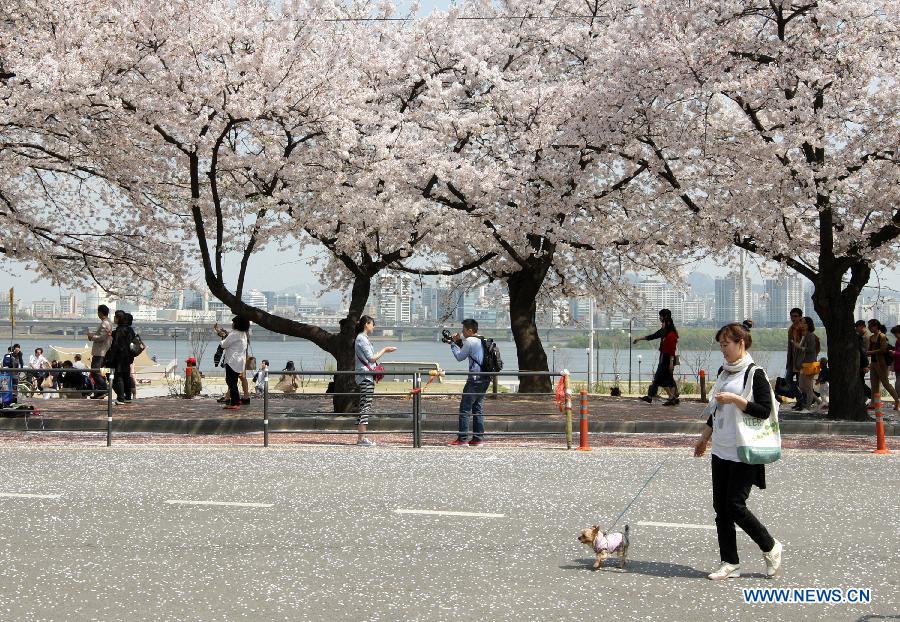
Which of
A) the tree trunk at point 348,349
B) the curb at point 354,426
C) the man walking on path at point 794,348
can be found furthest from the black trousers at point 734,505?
the man walking on path at point 794,348

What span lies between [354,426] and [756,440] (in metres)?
13.2

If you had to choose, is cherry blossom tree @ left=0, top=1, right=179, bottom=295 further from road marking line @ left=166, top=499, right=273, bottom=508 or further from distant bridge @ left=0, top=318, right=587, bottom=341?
distant bridge @ left=0, top=318, right=587, bottom=341

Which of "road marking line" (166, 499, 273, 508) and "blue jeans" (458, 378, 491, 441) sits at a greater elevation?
"blue jeans" (458, 378, 491, 441)

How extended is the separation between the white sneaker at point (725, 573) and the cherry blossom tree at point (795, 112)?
13.3 m

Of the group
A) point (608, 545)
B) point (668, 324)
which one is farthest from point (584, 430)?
point (608, 545)

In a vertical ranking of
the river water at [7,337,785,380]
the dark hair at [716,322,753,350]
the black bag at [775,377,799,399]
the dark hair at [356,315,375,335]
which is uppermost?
the dark hair at [356,315,375,335]

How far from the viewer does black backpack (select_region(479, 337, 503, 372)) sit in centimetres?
1764

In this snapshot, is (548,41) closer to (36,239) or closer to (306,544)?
(36,239)

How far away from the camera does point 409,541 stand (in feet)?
30.7

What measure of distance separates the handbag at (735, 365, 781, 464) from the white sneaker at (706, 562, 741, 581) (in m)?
0.77

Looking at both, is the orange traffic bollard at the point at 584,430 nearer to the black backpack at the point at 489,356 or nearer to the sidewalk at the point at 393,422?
the sidewalk at the point at 393,422

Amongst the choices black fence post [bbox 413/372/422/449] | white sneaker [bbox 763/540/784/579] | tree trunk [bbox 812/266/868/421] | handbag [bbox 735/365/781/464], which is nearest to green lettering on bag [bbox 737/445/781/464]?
handbag [bbox 735/365/781/464]

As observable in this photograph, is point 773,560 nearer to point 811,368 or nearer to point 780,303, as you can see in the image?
point 811,368

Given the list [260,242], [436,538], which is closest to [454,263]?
[260,242]
